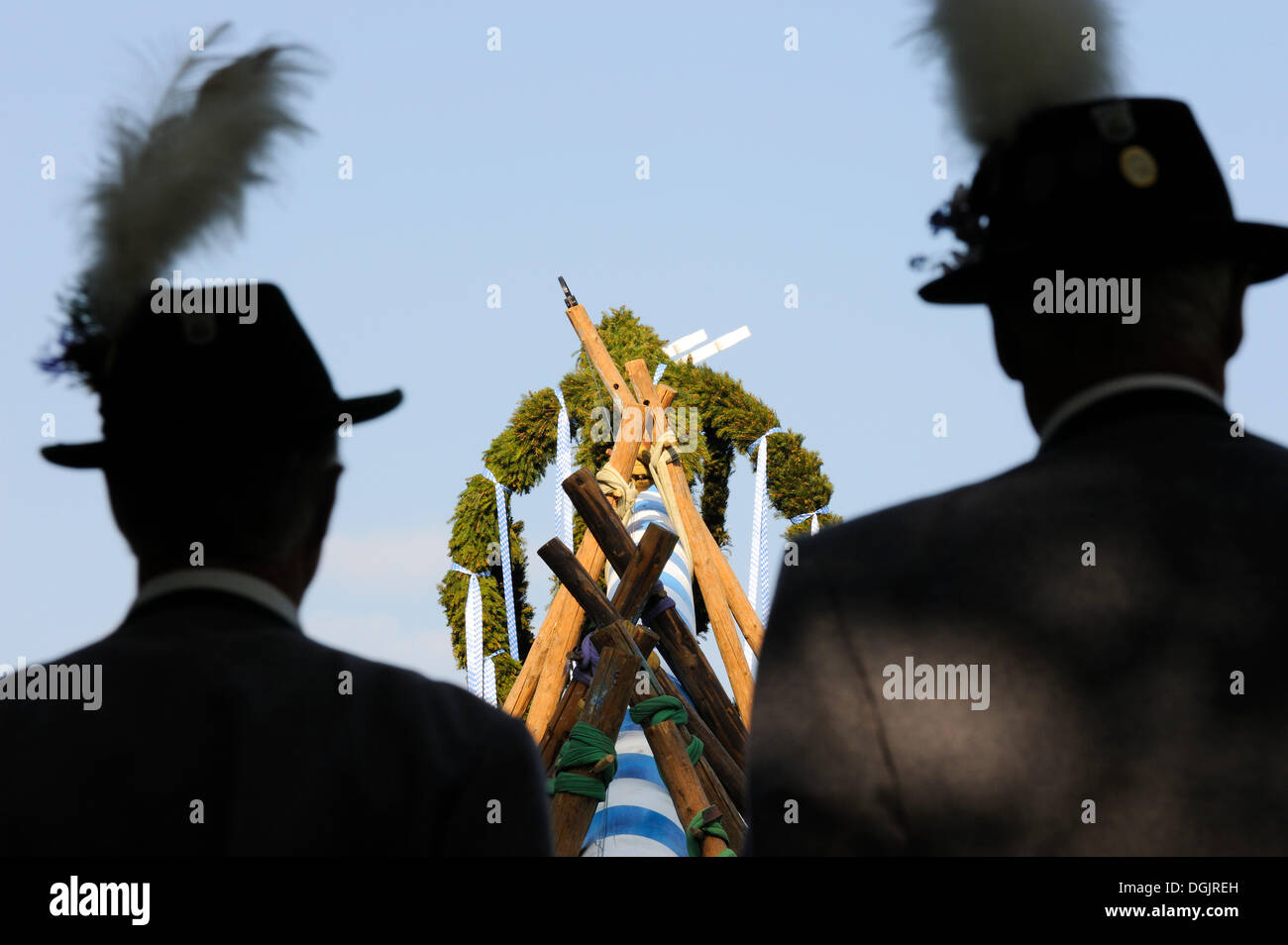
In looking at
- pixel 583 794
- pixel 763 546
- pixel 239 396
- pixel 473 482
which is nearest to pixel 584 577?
pixel 583 794

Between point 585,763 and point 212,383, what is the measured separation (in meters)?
5.06

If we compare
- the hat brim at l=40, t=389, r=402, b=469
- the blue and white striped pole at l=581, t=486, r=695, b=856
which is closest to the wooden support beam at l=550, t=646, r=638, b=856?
the blue and white striped pole at l=581, t=486, r=695, b=856

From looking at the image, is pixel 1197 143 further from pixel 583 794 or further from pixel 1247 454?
pixel 583 794

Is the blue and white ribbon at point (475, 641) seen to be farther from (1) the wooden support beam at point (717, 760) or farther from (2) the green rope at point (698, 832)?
(2) the green rope at point (698, 832)

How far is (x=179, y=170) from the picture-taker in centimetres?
238

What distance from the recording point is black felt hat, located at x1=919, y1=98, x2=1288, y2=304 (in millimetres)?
2012

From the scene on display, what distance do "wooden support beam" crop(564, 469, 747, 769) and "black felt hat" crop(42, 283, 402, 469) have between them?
628 centimetres

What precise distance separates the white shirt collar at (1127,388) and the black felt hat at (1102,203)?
0.18 meters

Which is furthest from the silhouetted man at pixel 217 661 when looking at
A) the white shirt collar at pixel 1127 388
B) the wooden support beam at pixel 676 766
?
the wooden support beam at pixel 676 766

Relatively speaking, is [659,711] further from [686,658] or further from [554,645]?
[554,645]

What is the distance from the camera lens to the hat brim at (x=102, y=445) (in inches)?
88.0

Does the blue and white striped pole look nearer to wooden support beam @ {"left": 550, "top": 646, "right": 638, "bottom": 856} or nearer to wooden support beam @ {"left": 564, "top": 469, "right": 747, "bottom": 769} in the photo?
wooden support beam @ {"left": 564, "top": 469, "right": 747, "bottom": 769}

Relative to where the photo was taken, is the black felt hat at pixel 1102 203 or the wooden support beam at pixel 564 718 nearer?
the black felt hat at pixel 1102 203
